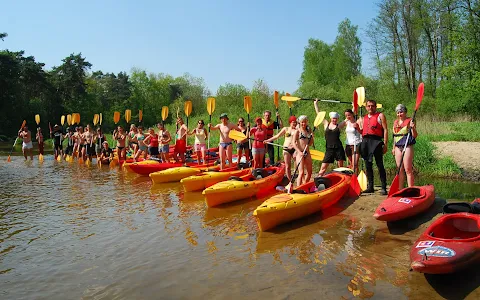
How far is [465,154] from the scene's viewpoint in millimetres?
11289

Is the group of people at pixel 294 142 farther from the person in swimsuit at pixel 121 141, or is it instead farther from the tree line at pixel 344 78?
the tree line at pixel 344 78

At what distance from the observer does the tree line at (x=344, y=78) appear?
23.9 metres

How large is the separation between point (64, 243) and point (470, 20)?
85.6 ft

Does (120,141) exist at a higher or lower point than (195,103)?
lower

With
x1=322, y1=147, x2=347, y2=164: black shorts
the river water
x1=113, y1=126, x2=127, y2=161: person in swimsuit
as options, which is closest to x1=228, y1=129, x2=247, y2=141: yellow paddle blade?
the river water

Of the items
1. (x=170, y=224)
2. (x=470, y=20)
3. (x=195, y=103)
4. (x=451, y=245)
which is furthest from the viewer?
(x=195, y=103)

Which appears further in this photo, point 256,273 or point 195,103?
point 195,103

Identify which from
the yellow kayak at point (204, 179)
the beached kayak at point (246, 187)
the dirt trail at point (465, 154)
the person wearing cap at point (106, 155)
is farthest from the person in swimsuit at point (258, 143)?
the person wearing cap at point (106, 155)

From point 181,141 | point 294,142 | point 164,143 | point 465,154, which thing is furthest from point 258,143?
point 465,154

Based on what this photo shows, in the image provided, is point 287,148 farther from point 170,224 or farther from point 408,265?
point 408,265

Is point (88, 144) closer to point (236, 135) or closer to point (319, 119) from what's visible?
point (236, 135)

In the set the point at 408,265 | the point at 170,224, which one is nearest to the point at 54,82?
the point at 170,224

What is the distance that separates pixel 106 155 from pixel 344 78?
30.3 metres

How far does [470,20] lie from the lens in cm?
2359
